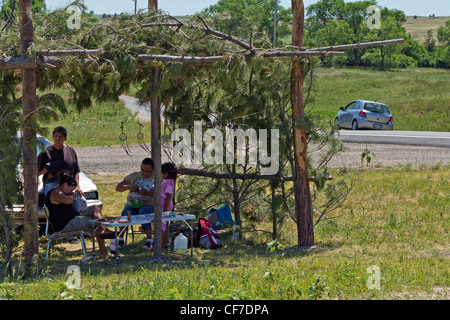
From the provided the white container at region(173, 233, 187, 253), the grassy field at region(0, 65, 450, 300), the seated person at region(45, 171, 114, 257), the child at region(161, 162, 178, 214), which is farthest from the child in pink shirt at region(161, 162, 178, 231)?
the seated person at region(45, 171, 114, 257)

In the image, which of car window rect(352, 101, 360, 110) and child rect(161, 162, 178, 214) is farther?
car window rect(352, 101, 360, 110)

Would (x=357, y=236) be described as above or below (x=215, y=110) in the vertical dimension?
below

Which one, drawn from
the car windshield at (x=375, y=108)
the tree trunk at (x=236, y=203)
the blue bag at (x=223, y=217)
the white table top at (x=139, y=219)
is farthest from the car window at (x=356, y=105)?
the white table top at (x=139, y=219)

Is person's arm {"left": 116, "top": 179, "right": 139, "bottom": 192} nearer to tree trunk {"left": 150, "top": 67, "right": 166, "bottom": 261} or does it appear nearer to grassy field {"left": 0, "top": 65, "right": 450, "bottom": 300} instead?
grassy field {"left": 0, "top": 65, "right": 450, "bottom": 300}

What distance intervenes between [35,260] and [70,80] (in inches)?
100

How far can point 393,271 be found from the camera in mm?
7176

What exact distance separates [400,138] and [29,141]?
17.4m

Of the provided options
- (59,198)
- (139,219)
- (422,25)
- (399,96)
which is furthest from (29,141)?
(422,25)

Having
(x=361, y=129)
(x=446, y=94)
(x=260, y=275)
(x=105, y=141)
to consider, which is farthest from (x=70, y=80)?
(x=446, y=94)

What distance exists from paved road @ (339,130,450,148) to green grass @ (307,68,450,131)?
613 cm

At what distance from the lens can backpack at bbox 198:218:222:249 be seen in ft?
32.1

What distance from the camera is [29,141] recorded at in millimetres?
7875

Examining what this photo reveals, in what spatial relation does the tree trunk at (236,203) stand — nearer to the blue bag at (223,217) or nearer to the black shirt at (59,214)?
the blue bag at (223,217)
